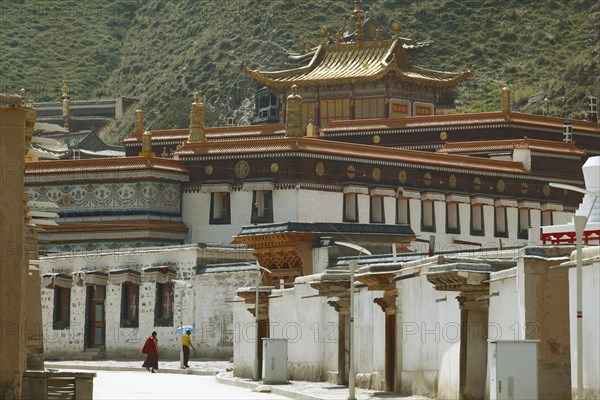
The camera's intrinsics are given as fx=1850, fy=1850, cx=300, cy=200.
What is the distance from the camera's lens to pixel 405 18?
143 meters

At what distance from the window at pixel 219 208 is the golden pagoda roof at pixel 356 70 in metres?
14.2

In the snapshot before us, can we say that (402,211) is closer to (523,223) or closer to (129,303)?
(523,223)

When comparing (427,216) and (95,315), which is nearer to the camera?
(95,315)

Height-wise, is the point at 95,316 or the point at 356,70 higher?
the point at 356,70

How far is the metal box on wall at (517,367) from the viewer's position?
27.0 m

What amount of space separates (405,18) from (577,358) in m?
118

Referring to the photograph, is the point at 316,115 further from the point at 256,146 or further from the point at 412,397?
the point at 412,397

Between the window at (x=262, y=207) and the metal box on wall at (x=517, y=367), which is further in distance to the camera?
the window at (x=262, y=207)

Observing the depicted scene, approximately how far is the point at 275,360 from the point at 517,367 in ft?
52.6

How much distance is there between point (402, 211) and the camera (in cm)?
6894

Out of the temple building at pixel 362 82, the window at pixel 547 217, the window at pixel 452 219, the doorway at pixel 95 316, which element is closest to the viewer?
the doorway at pixel 95 316

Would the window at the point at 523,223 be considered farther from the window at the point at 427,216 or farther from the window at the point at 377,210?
the window at the point at 377,210

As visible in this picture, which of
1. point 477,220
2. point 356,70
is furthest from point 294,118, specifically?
point 356,70

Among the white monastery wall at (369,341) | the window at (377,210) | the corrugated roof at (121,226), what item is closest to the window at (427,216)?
the window at (377,210)
